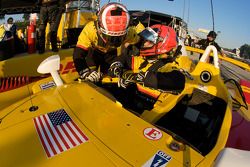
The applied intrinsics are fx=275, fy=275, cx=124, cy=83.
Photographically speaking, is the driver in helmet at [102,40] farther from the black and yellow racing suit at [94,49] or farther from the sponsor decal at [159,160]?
the sponsor decal at [159,160]

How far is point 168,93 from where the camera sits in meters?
3.04

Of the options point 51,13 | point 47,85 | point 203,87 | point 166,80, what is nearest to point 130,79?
point 166,80

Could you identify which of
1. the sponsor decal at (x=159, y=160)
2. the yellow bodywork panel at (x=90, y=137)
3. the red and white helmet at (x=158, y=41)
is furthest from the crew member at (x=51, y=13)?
the sponsor decal at (x=159, y=160)

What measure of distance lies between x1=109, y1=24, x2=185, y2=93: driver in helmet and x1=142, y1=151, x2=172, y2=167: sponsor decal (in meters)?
1.07

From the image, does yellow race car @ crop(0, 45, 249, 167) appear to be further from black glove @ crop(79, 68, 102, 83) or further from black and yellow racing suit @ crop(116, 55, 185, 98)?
black glove @ crop(79, 68, 102, 83)

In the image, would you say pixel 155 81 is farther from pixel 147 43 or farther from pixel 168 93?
pixel 147 43

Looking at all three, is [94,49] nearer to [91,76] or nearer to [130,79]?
[91,76]

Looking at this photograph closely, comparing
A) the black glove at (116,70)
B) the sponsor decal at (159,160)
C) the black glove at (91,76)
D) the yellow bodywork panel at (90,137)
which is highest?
the black glove at (116,70)

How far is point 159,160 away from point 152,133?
0.32 metres

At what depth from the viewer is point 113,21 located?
363 centimetres

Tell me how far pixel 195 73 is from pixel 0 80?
2.88 m

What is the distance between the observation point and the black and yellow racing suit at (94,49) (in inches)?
160

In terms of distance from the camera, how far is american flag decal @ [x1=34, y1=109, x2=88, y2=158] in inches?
78.7

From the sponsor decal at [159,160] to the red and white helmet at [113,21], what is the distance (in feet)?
6.97
